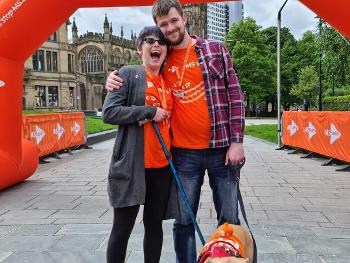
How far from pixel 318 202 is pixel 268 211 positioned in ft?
3.44

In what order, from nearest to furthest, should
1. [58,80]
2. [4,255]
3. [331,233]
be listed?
[4,255], [331,233], [58,80]

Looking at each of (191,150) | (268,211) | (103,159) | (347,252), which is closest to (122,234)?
(191,150)

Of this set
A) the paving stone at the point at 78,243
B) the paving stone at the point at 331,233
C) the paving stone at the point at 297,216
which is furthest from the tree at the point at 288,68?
the paving stone at the point at 78,243

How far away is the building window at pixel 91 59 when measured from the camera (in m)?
93.2

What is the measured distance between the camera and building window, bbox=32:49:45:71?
5816 cm

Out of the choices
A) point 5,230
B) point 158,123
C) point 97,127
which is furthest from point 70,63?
point 158,123

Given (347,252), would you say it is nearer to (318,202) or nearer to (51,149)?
(318,202)

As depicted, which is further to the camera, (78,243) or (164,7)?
(78,243)

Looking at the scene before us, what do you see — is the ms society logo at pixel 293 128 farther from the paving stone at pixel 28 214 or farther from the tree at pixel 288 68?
the tree at pixel 288 68

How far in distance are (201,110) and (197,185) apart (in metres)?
0.56

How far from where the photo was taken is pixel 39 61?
59062mm

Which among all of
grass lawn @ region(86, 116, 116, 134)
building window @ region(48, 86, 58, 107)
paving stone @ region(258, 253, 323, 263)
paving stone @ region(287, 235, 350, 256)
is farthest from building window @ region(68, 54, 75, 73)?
paving stone @ region(258, 253, 323, 263)

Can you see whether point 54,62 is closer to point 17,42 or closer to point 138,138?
point 17,42

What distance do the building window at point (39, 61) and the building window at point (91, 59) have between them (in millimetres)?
33525
